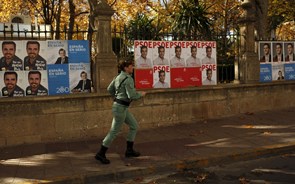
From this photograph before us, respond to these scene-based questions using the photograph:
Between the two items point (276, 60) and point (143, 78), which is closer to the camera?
point (143, 78)

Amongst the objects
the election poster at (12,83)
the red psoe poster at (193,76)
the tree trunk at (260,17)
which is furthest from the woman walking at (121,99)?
the tree trunk at (260,17)

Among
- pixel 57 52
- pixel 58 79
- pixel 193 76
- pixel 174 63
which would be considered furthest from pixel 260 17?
pixel 58 79

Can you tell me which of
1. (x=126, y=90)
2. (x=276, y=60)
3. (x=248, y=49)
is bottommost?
(x=126, y=90)

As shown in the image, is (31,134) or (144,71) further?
(144,71)

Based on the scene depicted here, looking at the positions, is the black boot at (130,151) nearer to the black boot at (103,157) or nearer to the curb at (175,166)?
the black boot at (103,157)

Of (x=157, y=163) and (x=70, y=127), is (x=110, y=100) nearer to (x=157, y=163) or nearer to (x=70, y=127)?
(x=70, y=127)

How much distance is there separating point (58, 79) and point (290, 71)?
7487 millimetres

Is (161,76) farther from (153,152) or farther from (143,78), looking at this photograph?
(153,152)

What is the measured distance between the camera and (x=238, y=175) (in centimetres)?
587

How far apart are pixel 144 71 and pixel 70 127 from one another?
2405 mm

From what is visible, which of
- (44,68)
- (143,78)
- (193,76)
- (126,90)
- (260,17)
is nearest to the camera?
(126,90)

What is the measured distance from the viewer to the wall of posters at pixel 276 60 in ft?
36.5

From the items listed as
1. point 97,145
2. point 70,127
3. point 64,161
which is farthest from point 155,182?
point 70,127

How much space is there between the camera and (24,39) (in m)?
8.35
